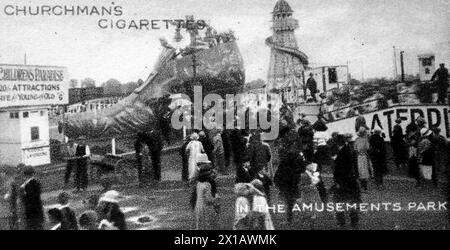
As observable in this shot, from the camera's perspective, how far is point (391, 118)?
439cm

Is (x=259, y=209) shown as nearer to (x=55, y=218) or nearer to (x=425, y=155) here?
(x=425, y=155)

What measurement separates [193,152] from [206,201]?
59cm

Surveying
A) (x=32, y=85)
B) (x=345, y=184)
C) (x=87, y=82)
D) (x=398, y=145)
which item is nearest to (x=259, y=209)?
(x=345, y=184)

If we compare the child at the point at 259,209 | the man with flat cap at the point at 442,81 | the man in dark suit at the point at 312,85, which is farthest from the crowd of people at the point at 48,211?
the man with flat cap at the point at 442,81

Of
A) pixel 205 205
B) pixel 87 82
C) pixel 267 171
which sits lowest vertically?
pixel 205 205

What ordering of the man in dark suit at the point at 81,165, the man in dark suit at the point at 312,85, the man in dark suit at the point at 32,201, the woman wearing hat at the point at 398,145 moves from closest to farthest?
1. the man in dark suit at the point at 32,201
2. the woman wearing hat at the point at 398,145
3. the man in dark suit at the point at 81,165
4. the man in dark suit at the point at 312,85

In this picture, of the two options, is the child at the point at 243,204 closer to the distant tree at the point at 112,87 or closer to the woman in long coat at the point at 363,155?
the woman in long coat at the point at 363,155

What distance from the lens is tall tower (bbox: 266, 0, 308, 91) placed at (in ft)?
14.1

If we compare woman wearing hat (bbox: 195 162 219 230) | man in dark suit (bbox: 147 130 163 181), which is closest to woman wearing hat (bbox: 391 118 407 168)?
woman wearing hat (bbox: 195 162 219 230)

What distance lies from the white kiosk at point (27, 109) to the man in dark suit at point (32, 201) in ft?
0.59

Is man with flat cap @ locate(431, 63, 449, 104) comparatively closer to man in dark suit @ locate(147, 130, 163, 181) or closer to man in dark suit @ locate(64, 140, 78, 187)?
man in dark suit @ locate(147, 130, 163, 181)

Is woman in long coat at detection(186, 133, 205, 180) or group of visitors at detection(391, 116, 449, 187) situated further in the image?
woman in long coat at detection(186, 133, 205, 180)

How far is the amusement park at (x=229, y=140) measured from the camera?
165 inches

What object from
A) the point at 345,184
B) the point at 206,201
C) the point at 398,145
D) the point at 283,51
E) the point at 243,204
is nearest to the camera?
the point at 206,201
